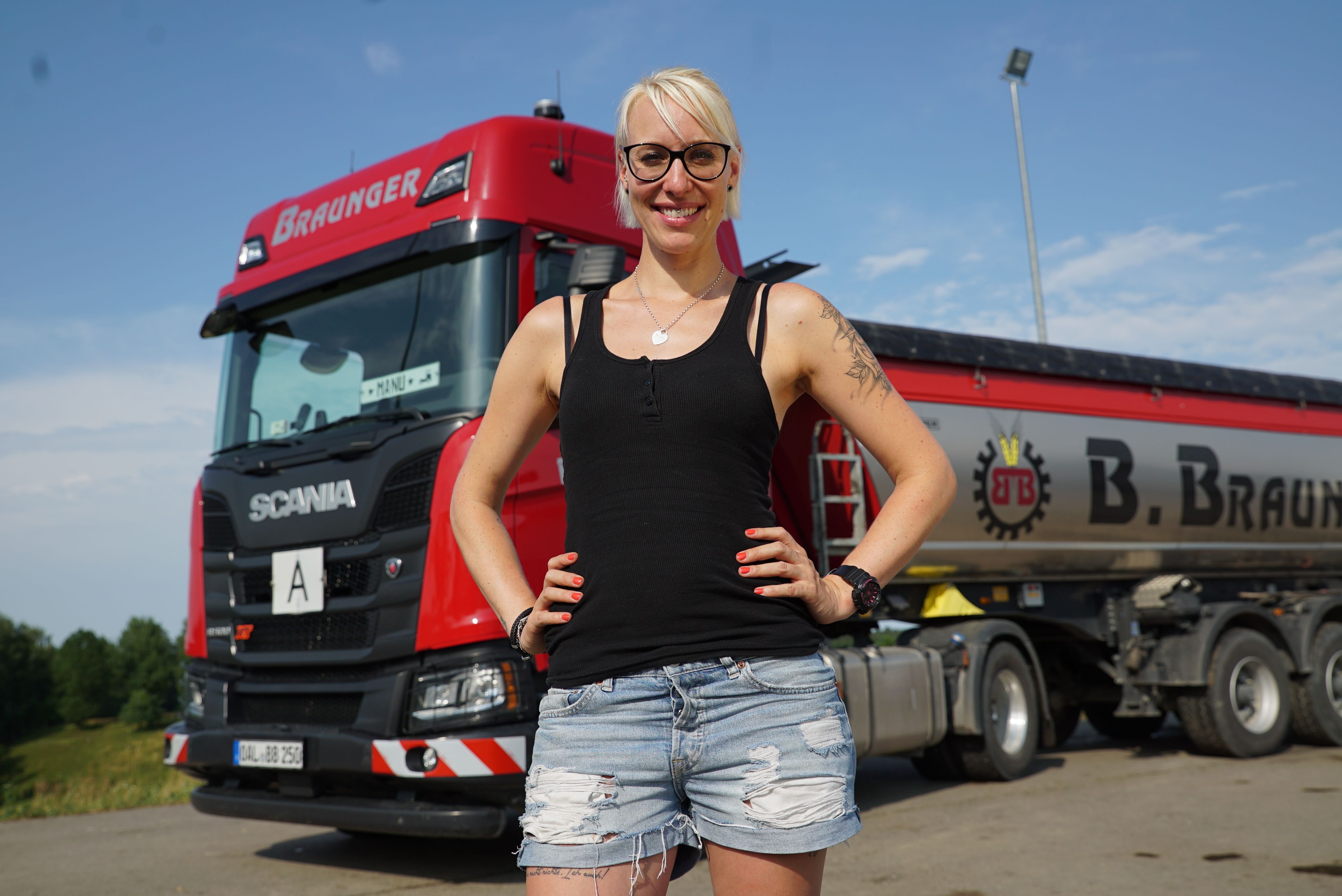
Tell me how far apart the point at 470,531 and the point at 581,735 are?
0.52 m

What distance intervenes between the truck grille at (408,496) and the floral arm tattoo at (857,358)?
3.48 metres

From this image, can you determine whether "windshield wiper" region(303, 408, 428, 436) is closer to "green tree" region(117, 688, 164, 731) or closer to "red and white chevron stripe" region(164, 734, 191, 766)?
"red and white chevron stripe" region(164, 734, 191, 766)

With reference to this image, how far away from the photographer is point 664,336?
1983 millimetres

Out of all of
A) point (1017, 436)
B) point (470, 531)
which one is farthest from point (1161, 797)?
point (470, 531)

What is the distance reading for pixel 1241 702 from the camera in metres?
10.1

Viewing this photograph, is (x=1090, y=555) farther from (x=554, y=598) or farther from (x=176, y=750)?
(x=554, y=598)

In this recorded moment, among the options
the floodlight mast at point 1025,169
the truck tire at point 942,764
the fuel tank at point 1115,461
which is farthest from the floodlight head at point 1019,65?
the truck tire at point 942,764

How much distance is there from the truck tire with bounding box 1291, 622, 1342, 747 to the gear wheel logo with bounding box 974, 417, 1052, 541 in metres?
3.52

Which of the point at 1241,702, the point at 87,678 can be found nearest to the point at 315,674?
the point at 1241,702

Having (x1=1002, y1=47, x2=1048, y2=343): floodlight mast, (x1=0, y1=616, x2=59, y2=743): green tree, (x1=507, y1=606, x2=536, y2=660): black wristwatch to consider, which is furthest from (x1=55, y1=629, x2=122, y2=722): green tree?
(x1=507, y1=606, x2=536, y2=660): black wristwatch

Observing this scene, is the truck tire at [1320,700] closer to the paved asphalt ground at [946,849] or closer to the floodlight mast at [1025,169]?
the paved asphalt ground at [946,849]

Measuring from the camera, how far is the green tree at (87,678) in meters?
87.3

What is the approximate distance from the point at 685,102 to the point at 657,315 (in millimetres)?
374

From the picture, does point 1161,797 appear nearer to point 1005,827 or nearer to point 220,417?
point 1005,827
